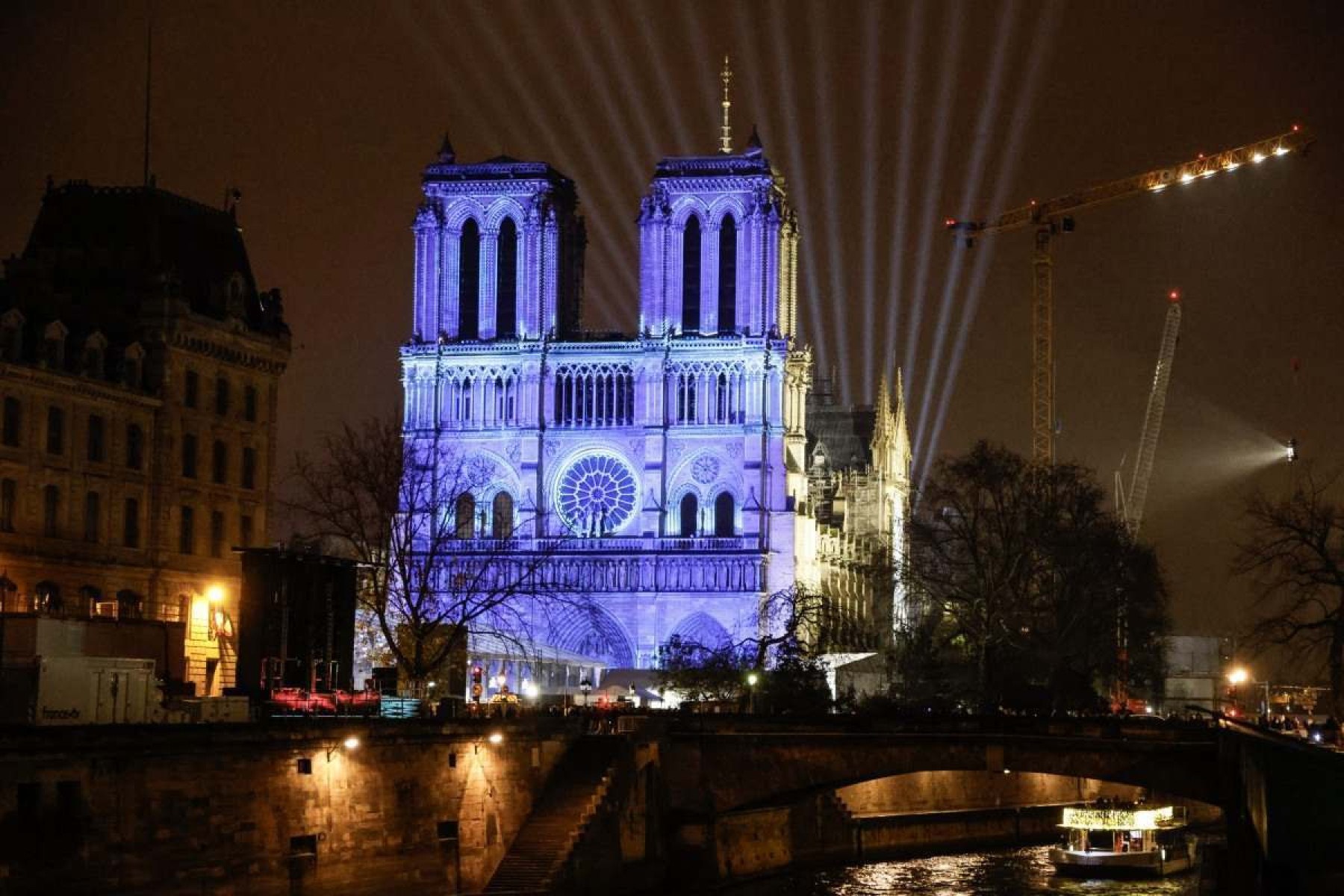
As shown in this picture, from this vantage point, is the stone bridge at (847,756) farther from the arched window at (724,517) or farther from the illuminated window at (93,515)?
the arched window at (724,517)

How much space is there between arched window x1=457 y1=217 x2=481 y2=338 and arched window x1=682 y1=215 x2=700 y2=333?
12.6 metres

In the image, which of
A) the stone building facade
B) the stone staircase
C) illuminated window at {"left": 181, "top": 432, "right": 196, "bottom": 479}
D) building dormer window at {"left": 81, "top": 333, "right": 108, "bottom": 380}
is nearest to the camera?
the stone staircase

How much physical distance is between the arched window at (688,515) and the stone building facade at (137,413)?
46383 millimetres

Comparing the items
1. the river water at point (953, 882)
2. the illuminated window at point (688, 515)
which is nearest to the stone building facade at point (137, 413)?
the river water at point (953, 882)

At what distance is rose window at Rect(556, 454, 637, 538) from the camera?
476ft

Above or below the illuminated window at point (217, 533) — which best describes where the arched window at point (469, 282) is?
above

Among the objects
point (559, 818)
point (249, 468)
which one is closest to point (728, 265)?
point (249, 468)

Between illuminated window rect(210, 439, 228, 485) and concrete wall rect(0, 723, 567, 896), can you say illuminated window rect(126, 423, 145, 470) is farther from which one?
concrete wall rect(0, 723, 567, 896)

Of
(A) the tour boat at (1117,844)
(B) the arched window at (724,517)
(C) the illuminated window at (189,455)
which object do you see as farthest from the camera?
(B) the arched window at (724,517)

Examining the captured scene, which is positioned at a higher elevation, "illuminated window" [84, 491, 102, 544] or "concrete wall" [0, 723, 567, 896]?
"illuminated window" [84, 491, 102, 544]

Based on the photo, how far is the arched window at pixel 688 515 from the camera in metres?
144

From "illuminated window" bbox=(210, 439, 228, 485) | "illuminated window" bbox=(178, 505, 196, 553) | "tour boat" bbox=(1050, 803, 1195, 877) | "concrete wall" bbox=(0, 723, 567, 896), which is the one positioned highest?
"illuminated window" bbox=(210, 439, 228, 485)

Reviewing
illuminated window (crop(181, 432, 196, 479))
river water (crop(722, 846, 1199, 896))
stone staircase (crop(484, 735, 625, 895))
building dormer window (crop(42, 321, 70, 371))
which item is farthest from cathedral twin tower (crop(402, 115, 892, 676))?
stone staircase (crop(484, 735, 625, 895))

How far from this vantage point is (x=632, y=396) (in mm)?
144250
